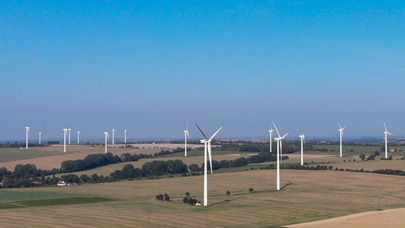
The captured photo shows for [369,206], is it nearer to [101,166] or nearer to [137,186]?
[137,186]

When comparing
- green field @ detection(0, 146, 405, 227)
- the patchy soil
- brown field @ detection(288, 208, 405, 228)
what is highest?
the patchy soil

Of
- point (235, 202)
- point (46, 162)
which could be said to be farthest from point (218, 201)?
point (46, 162)

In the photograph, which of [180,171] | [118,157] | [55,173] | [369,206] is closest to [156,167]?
[180,171]

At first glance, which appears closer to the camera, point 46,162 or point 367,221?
point 367,221

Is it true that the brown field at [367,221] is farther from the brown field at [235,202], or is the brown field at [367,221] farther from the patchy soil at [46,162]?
the patchy soil at [46,162]

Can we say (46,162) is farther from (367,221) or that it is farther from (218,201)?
(367,221)

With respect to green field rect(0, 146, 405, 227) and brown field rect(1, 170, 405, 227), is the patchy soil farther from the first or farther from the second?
brown field rect(1, 170, 405, 227)

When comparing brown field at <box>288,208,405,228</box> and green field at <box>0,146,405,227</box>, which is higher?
green field at <box>0,146,405,227</box>

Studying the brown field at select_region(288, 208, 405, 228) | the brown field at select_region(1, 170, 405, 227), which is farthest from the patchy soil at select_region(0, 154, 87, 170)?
→ the brown field at select_region(288, 208, 405, 228)

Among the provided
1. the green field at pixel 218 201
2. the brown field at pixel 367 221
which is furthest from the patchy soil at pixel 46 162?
the brown field at pixel 367 221
